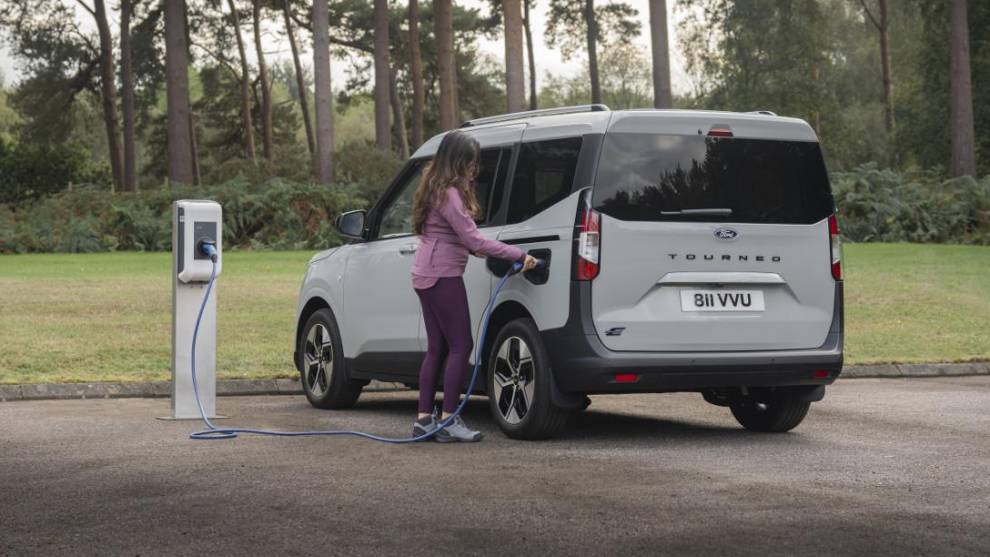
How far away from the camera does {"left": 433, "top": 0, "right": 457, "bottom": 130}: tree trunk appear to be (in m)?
41.5

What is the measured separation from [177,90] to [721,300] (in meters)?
32.6

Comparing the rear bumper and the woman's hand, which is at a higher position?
the woman's hand

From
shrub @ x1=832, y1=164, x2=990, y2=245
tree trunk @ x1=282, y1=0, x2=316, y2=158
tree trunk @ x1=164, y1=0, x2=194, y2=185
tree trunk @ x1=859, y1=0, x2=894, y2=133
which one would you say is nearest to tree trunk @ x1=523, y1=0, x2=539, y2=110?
tree trunk @ x1=282, y1=0, x2=316, y2=158

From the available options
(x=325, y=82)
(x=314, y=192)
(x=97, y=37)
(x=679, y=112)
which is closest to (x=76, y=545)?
(x=679, y=112)

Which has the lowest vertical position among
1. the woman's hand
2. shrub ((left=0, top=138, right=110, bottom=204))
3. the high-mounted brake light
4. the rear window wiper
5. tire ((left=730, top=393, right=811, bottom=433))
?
tire ((left=730, top=393, right=811, bottom=433))

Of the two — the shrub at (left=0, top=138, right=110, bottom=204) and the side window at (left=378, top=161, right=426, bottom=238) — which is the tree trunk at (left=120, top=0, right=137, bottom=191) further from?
the side window at (left=378, top=161, right=426, bottom=238)

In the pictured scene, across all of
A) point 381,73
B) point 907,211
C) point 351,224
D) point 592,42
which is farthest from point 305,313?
point 592,42

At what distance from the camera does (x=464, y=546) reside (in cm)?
602

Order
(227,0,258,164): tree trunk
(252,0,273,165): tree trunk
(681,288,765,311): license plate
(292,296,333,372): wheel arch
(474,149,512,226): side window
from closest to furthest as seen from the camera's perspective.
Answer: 1. (681,288,765,311): license plate
2. (474,149,512,226): side window
3. (292,296,333,372): wheel arch
4. (227,0,258,164): tree trunk
5. (252,0,273,165): tree trunk

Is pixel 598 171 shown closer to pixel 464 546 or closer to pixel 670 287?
pixel 670 287

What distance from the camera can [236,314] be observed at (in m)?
19.7

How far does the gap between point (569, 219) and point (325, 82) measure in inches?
1203

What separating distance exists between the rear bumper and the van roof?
102 centimetres

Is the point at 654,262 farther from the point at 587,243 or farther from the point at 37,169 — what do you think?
the point at 37,169
